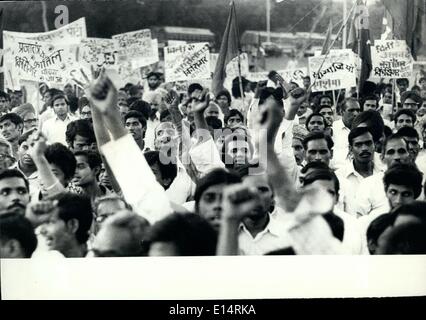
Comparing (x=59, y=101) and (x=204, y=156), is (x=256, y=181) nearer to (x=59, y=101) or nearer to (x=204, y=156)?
(x=204, y=156)

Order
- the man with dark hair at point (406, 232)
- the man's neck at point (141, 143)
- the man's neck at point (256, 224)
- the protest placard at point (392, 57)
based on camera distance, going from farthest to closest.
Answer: the protest placard at point (392, 57) < the man's neck at point (141, 143) < the man with dark hair at point (406, 232) < the man's neck at point (256, 224)

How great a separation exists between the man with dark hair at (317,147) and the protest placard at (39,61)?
1692mm

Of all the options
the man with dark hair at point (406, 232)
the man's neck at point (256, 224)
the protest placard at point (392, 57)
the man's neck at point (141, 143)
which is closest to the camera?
the man's neck at point (256, 224)

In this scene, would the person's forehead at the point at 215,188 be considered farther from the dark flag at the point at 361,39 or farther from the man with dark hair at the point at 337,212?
the dark flag at the point at 361,39

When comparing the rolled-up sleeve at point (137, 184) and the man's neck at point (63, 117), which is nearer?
the rolled-up sleeve at point (137, 184)

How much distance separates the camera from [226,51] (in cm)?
463

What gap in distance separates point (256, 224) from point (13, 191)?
5.27 ft

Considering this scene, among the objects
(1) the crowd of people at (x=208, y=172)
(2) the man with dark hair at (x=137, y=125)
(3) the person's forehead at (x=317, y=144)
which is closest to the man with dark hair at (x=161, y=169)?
(1) the crowd of people at (x=208, y=172)

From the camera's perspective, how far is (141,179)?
437 cm

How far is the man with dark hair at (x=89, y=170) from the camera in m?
4.46

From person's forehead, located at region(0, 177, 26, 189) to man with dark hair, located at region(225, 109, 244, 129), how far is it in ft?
4.62

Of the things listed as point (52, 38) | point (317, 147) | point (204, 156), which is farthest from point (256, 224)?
point (52, 38)

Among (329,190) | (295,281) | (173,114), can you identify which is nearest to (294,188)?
(329,190)
